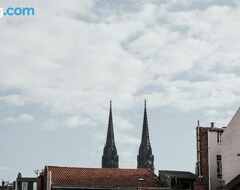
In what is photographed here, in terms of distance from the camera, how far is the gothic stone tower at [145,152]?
15025 centimetres

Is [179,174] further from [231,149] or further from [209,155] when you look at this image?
[231,149]

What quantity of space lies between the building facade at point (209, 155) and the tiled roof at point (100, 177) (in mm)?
5066

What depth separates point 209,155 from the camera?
207 ft

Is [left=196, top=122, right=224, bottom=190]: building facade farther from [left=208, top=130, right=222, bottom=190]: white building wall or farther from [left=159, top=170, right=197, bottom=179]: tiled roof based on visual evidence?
[left=159, top=170, right=197, bottom=179]: tiled roof

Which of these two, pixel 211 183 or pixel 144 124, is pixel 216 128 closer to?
pixel 211 183

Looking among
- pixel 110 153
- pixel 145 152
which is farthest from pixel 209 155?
pixel 145 152

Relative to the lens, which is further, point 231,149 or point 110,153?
point 110,153

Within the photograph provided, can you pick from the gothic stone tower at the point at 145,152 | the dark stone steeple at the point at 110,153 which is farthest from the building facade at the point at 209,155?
the gothic stone tower at the point at 145,152

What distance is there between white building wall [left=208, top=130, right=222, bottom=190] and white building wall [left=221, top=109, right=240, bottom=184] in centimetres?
418

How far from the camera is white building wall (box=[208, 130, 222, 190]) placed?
62431 mm

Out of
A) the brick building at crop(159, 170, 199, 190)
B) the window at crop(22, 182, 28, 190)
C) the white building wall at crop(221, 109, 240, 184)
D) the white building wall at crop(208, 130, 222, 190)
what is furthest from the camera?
the window at crop(22, 182, 28, 190)

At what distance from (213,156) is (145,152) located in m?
88.9

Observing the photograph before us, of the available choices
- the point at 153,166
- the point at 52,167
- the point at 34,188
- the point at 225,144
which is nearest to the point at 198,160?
the point at 225,144

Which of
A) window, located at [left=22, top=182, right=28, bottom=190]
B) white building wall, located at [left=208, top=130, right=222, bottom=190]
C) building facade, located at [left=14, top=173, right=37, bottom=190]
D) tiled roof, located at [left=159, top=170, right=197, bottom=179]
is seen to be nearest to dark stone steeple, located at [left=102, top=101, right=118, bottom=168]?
building facade, located at [left=14, top=173, right=37, bottom=190]
